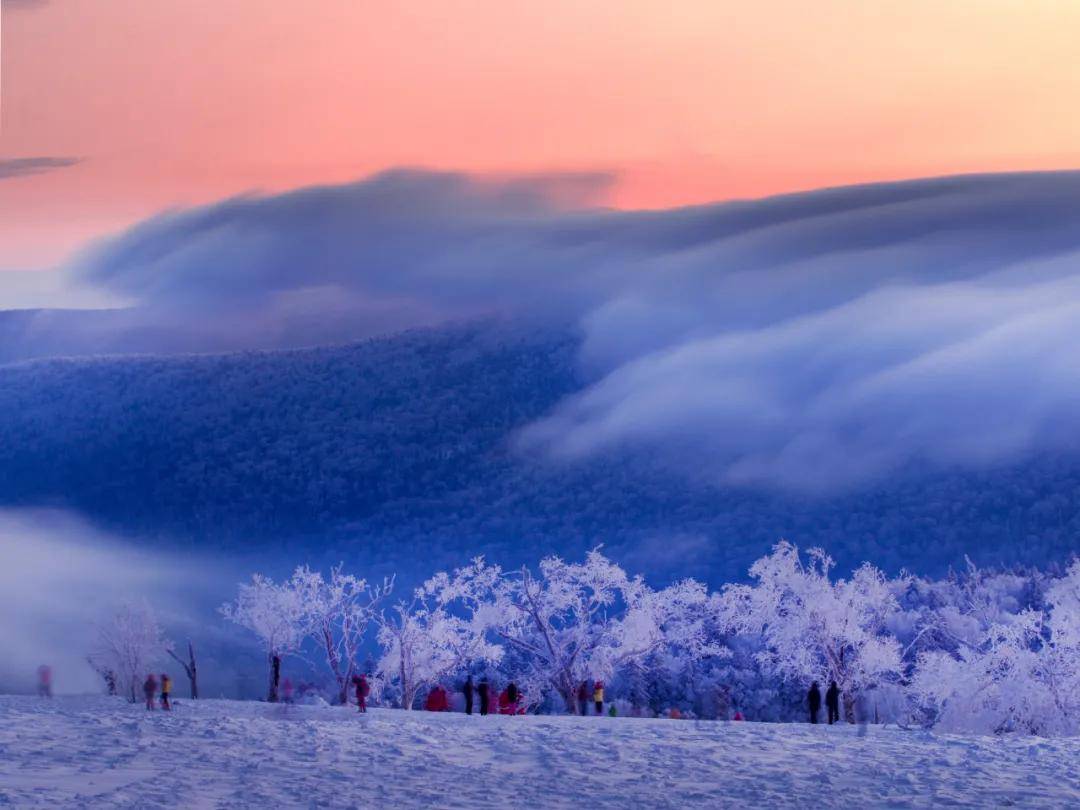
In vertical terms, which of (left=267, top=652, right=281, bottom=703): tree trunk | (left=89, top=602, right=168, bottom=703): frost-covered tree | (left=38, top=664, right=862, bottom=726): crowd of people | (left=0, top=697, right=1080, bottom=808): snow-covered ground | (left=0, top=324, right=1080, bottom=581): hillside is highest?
(left=0, top=324, right=1080, bottom=581): hillside

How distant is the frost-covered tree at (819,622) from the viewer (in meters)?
52.3

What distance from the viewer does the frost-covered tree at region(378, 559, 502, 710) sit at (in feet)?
191

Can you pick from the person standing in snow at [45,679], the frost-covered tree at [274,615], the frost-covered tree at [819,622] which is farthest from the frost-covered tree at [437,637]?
the person standing in snow at [45,679]

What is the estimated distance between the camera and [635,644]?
183ft

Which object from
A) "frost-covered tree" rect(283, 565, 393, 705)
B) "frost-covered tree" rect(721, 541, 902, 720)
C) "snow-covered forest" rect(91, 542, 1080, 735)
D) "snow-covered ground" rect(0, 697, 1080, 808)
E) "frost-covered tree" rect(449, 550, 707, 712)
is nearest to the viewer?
"snow-covered ground" rect(0, 697, 1080, 808)

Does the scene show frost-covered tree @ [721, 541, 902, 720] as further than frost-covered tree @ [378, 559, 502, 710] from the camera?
No

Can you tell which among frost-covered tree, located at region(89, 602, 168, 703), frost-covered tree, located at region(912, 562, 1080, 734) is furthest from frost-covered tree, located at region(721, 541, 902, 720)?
frost-covered tree, located at region(89, 602, 168, 703)

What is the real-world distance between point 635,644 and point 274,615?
45.4 ft

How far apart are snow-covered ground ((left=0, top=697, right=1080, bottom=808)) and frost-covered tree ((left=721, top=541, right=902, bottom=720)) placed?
75.6 feet

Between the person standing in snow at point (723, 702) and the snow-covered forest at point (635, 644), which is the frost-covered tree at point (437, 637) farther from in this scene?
the person standing in snow at point (723, 702)

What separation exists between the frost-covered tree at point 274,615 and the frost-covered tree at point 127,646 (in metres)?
3.54

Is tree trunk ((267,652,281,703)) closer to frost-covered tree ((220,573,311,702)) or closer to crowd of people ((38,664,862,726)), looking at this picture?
frost-covered tree ((220,573,311,702))

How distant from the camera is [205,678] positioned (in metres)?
63.0

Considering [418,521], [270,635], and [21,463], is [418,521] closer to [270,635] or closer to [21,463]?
[21,463]
